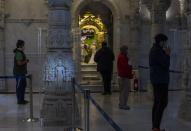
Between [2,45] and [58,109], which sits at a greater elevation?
[2,45]

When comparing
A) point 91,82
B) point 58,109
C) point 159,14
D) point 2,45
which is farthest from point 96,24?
point 58,109

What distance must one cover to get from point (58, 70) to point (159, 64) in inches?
79.3

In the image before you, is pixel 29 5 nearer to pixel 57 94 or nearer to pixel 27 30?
pixel 27 30

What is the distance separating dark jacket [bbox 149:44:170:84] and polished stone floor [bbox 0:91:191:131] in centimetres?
120

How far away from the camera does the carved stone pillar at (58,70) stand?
612cm

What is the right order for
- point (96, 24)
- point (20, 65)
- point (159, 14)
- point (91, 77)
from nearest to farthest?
point (20, 65)
point (159, 14)
point (91, 77)
point (96, 24)

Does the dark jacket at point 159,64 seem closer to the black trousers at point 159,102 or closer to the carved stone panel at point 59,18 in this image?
the black trousers at point 159,102

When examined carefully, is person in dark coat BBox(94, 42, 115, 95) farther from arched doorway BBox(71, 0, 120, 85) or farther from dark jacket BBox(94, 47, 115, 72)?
arched doorway BBox(71, 0, 120, 85)

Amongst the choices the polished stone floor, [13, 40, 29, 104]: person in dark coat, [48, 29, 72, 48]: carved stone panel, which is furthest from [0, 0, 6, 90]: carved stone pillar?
[48, 29, 72, 48]: carved stone panel

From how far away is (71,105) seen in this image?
616cm

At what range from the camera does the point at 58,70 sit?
241 inches

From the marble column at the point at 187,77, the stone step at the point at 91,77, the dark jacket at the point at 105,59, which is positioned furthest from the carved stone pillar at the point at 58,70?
the stone step at the point at 91,77

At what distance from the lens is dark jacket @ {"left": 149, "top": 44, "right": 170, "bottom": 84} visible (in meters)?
5.25

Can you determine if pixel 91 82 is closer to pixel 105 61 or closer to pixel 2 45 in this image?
pixel 105 61
